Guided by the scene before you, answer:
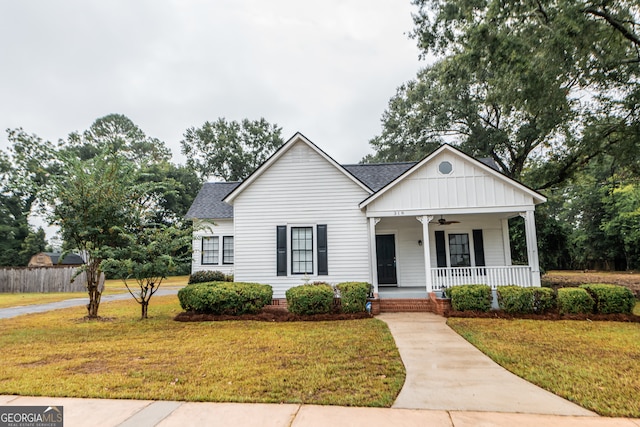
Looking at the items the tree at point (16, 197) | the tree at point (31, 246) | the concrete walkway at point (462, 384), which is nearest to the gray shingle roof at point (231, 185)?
the concrete walkway at point (462, 384)

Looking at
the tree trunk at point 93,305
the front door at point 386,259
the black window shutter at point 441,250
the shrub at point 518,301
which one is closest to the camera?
the shrub at point 518,301

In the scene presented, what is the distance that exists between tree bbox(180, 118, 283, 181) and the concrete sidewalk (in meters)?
38.7

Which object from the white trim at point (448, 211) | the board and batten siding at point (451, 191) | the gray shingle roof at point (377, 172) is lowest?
the white trim at point (448, 211)

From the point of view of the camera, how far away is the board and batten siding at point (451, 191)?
1056cm

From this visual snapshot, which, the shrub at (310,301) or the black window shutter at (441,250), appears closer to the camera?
the shrub at (310,301)

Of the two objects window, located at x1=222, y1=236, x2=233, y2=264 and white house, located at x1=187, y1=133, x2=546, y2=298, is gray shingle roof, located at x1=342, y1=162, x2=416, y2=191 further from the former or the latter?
window, located at x1=222, y1=236, x2=233, y2=264

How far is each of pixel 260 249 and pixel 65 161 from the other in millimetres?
6377

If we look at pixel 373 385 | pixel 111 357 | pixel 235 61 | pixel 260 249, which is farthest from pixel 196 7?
pixel 373 385

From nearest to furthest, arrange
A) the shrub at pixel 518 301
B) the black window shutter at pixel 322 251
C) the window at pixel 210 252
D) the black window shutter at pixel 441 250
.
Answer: the shrub at pixel 518 301 < the black window shutter at pixel 322 251 < the black window shutter at pixel 441 250 < the window at pixel 210 252

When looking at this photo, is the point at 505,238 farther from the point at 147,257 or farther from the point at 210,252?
the point at 210,252

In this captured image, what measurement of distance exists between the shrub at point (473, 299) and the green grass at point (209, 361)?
2522 mm

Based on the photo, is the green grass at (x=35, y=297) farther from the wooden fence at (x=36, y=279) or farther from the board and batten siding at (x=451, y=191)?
the board and batten siding at (x=451, y=191)

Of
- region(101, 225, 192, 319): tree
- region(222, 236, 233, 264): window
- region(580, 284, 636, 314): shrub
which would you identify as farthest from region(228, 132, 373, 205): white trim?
region(580, 284, 636, 314): shrub

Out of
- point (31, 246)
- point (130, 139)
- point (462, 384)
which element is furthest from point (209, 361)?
point (130, 139)
